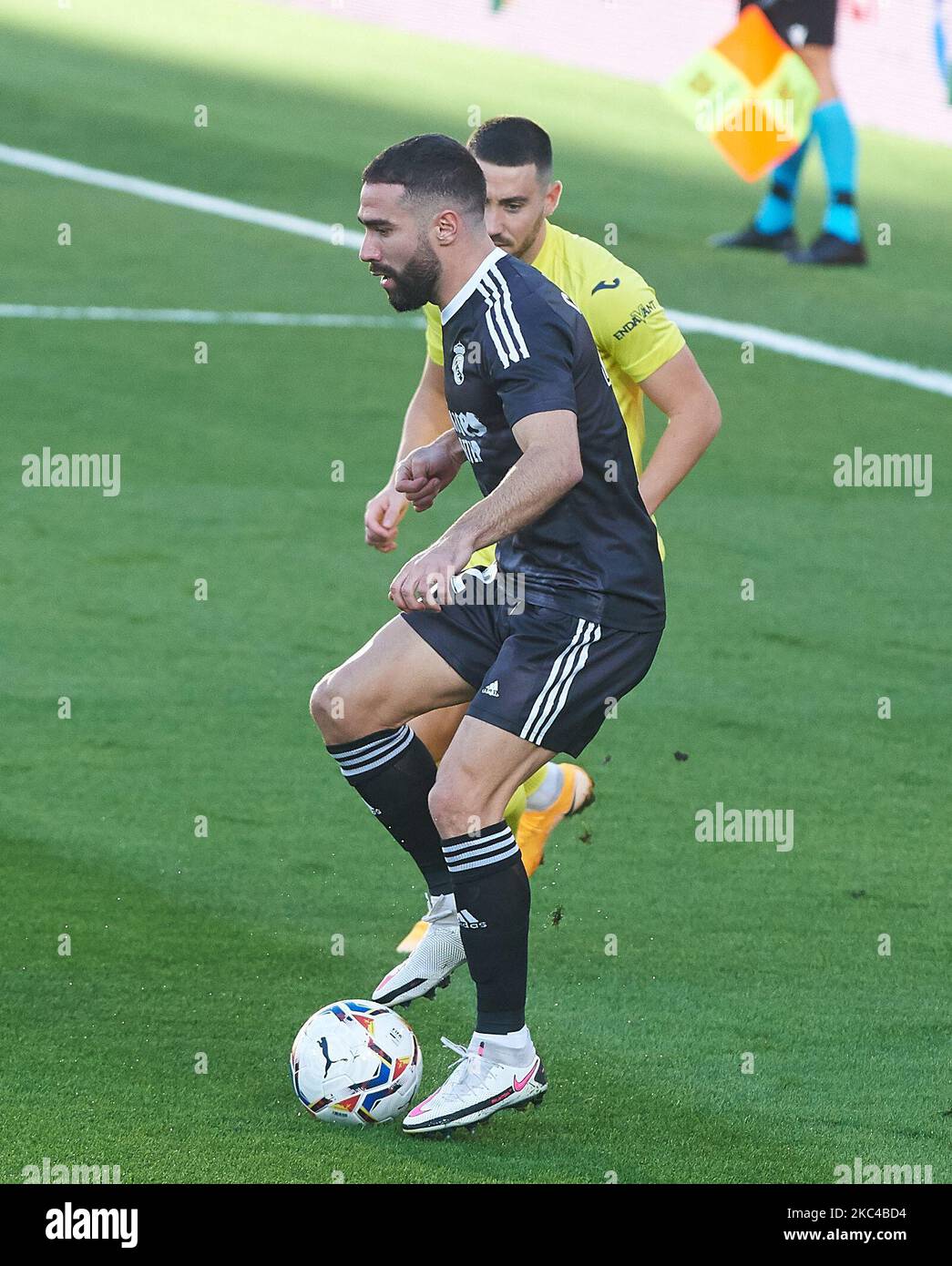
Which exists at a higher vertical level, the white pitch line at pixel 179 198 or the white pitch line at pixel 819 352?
the white pitch line at pixel 179 198

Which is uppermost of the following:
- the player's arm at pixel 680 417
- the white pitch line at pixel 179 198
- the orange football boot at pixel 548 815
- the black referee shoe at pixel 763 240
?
the white pitch line at pixel 179 198

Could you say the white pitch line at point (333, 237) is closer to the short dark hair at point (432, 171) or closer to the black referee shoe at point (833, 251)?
the black referee shoe at point (833, 251)

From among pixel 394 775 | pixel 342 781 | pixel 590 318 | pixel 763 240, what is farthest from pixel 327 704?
pixel 763 240

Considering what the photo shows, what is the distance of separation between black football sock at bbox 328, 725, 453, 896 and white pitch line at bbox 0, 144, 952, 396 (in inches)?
323

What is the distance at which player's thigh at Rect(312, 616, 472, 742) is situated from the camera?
5207 mm

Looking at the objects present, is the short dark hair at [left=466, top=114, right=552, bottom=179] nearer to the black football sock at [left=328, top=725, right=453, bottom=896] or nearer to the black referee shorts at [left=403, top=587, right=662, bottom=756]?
the black referee shorts at [left=403, top=587, right=662, bottom=756]

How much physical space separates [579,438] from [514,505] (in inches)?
18.6

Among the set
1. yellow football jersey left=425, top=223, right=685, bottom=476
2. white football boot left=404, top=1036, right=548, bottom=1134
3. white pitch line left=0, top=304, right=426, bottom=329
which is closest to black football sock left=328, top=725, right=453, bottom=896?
white football boot left=404, top=1036, right=548, bottom=1134

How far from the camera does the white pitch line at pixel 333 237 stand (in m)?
13.3

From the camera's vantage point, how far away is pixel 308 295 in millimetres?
15016

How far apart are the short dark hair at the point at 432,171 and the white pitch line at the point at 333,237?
8530 mm

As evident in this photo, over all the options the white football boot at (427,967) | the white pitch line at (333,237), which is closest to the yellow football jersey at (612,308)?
the white football boot at (427,967)

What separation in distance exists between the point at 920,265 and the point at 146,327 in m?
5.89
